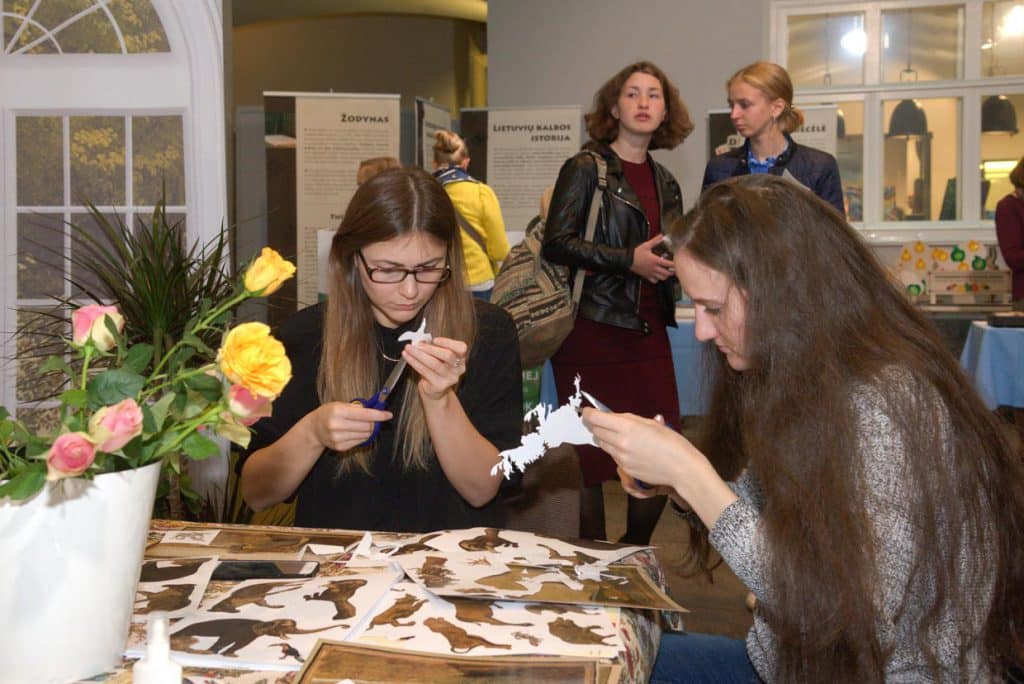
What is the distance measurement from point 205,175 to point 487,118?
425cm

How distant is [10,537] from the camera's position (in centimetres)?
95

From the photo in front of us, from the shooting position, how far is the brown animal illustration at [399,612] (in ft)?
3.84

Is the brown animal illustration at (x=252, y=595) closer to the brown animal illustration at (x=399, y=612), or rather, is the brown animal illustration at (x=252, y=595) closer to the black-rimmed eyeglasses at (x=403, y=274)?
the brown animal illustration at (x=399, y=612)

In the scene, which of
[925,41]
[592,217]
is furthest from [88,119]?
[925,41]

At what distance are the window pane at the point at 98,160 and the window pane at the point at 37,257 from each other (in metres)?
0.15

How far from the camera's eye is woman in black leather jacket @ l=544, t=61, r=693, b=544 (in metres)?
3.25

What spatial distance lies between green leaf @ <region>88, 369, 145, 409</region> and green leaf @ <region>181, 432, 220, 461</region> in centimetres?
7

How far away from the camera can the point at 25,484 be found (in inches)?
36.5

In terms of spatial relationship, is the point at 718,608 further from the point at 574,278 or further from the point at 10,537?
the point at 10,537

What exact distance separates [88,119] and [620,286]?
2.02 m

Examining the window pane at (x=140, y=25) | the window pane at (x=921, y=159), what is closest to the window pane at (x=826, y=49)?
the window pane at (x=921, y=159)

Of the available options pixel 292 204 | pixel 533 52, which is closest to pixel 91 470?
pixel 292 204

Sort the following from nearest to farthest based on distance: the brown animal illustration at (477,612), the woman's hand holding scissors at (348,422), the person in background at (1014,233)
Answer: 1. the brown animal illustration at (477,612)
2. the woman's hand holding scissors at (348,422)
3. the person in background at (1014,233)

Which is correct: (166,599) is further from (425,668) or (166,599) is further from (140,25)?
(140,25)
